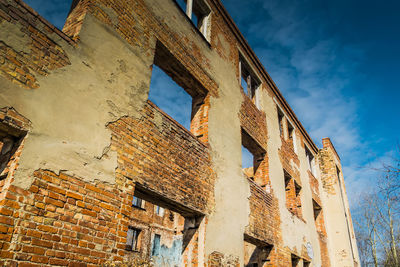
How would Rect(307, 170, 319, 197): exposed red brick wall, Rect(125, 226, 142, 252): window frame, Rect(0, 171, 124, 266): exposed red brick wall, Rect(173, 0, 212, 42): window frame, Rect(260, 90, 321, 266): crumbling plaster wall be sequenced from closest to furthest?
Rect(0, 171, 124, 266): exposed red brick wall, Rect(173, 0, 212, 42): window frame, Rect(260, 90, 321, 266): crumbling plaster wall, Rect(307, 170, 319, 197): exposed red brick wall, Rect(125, 226, 142, 252): window frame

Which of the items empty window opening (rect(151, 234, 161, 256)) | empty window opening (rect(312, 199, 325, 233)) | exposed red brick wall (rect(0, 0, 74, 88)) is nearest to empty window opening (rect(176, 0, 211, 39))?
exposed red brick wall (rect(0, 0, 74, 88))

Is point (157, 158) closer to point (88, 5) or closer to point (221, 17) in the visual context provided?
point (88, 5)

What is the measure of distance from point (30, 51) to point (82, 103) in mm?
860

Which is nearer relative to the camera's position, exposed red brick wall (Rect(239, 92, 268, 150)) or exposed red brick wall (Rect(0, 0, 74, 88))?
exposed red brick wall (Rect(0, 0, 74, 88))

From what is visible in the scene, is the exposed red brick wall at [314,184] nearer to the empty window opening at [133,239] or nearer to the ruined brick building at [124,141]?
the ruined brick building at [124,141]

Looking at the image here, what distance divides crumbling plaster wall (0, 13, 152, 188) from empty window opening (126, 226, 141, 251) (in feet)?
48.7

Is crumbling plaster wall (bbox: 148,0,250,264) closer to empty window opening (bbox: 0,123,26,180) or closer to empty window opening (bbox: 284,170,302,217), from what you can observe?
empty window opening (bbox: 0,123,26,180)

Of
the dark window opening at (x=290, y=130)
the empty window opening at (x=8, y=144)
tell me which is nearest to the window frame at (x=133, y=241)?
the dark window opening at (x=290, y=130)

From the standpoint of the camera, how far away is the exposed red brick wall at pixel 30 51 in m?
3.36

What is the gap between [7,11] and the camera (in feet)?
11.4

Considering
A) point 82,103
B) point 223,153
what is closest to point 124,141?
point 82,103

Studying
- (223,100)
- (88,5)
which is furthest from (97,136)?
(223,100)

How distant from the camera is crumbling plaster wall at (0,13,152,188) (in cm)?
334

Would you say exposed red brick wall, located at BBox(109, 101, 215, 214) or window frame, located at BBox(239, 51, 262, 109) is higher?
window frame, located at BBox(239, 51, 262, 109)
